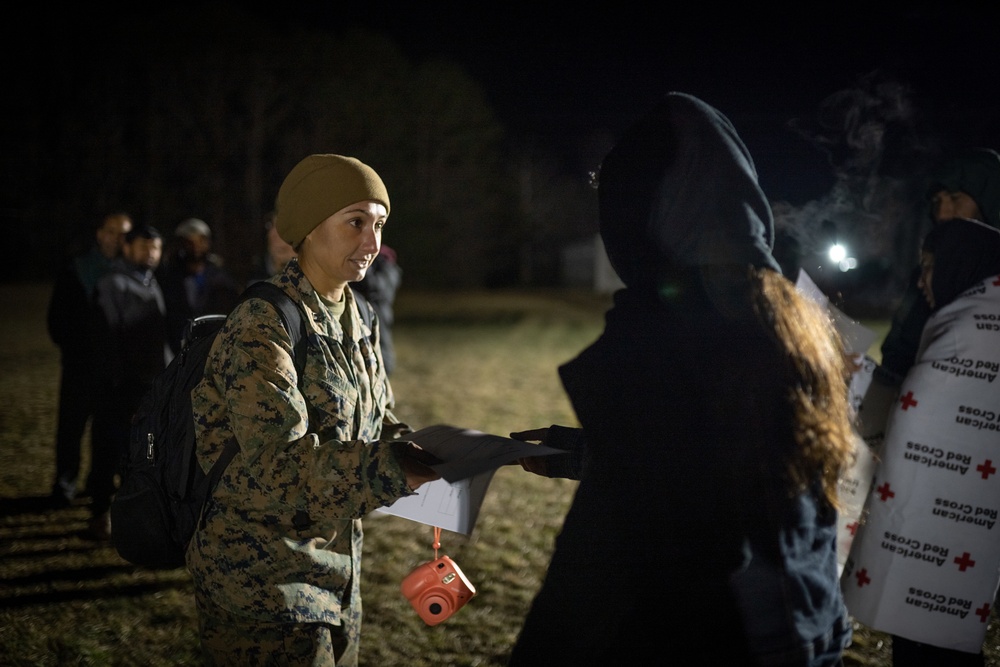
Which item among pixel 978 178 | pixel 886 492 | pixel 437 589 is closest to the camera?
pixel 437 589

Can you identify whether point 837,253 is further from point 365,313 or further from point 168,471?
point 168,471

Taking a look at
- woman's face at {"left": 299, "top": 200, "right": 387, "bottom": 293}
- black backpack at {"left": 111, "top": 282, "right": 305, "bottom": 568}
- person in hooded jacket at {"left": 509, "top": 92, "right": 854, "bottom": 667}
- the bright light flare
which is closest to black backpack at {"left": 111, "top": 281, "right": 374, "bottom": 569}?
black backpack at {"left": 111, "top": 282, "right": 305, "bottom": 568}

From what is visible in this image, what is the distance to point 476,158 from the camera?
1714 inches

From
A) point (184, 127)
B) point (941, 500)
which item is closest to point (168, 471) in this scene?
point (941, 500)

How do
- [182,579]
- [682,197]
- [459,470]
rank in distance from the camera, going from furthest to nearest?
[182,579], [459,470], [682,197]

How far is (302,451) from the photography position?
188 cm

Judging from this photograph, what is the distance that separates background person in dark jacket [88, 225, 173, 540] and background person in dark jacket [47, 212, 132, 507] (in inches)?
9.6

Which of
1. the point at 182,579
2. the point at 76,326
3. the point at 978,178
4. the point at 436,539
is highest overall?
the point at 978,178

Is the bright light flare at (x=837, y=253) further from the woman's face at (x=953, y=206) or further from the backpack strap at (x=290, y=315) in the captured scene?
the backpack strap at (x=290, y=315)

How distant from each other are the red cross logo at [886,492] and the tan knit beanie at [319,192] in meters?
2.02

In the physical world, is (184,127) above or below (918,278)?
above

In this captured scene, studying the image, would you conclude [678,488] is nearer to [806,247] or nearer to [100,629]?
[806,247]

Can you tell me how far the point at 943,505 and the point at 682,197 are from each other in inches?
68.7

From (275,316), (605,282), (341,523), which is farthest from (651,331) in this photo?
(605,282)
